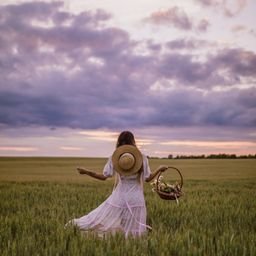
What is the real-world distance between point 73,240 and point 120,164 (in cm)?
235

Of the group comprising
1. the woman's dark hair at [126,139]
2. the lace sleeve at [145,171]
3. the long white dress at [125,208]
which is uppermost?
the woman's dark hair at [126,139]

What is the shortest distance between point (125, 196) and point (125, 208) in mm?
227

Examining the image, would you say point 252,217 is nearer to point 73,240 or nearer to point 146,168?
point 146,168

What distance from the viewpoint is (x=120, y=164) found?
8945 mm

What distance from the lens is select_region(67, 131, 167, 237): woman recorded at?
9.02 metres

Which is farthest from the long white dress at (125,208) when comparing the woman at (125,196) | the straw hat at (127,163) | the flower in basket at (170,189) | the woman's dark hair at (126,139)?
the flower in basket at (170,189)

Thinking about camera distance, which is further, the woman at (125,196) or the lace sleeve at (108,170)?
the lace sleeve at (108,170)

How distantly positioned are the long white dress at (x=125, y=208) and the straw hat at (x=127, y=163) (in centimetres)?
16

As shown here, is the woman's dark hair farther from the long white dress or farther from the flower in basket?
the flower in basket

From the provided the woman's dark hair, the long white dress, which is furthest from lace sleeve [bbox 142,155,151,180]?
the woman's dark hair

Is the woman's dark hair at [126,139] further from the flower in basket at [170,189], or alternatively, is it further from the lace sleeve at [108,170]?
the flower in basket at [170,189]

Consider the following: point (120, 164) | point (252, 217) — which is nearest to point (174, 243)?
point (120, 164)

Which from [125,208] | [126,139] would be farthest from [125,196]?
[126,139]

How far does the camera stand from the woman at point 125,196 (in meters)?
9.02
